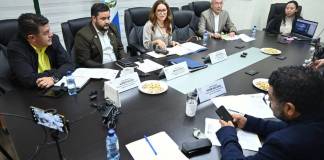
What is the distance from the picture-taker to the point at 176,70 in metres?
1.84

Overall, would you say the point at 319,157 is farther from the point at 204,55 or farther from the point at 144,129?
the point at 204,55

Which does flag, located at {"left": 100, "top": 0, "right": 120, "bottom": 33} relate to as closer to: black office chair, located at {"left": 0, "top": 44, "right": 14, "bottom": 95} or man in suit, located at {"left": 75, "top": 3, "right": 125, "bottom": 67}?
man in suit, located at {"left": 75, "top": 3, "right": 125, "bottom": 67}

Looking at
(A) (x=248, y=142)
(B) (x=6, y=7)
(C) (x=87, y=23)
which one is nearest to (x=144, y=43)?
(C) (x=87, y=23)

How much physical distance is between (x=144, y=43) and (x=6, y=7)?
1.64 meters

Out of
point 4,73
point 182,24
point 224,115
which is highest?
point 182,24

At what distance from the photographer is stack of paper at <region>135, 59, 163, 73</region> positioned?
1932 millimetres

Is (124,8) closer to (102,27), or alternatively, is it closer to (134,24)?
(134,24)

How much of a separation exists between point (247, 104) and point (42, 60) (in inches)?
63.9

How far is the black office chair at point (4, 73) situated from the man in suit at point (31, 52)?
0.07 metres

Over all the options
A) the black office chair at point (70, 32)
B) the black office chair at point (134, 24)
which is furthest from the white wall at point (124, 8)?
the black office chair at point (70, 32)

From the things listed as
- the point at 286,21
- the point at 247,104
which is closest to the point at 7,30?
the point at 247,104

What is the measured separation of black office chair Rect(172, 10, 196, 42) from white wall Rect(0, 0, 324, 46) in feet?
2.78

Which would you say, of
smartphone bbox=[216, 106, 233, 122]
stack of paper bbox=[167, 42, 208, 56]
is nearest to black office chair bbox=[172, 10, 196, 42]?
stack of paper bbox=[167, 42, 208, 56]

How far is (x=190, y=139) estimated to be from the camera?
116cm
